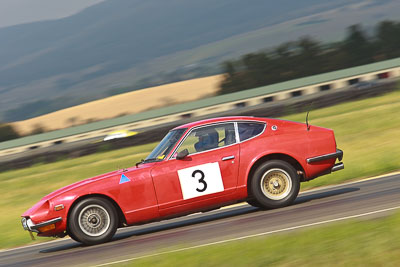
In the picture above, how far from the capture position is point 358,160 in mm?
14984

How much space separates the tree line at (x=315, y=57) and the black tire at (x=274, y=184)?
3504 inches

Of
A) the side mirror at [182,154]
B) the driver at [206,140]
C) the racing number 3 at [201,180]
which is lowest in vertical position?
the racing number 3 at [201,180]

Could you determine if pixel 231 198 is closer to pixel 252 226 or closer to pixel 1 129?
pixel 252 226

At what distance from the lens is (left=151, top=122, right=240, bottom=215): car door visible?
28.6 feet

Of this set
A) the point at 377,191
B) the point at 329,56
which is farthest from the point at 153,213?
the point at 329,56

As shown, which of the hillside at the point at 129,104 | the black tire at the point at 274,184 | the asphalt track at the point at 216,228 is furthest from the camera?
the hillside at the point at 129,104

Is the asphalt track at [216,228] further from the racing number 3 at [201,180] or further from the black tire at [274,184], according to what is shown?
the racing number 3 at [201,180]

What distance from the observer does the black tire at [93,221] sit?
8461 mm

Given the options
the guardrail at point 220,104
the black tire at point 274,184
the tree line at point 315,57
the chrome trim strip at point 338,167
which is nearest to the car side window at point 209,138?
the black tire at point 274,184

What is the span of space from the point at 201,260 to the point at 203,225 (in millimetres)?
3183

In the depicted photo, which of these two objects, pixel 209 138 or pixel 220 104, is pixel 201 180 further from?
pixel 220 104

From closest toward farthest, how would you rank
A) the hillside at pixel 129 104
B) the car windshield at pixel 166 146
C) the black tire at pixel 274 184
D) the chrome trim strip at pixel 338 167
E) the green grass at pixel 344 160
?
the black tire at pixel 274 184
the car windshield at pixel 166 146
the chrome trim strip at pixel 338 167
the green grass at pixel 344 160
the hillside at pixel 129 104

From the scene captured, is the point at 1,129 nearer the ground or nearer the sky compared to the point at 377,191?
nearer the sky

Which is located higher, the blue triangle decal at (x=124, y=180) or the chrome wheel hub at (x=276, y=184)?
the blue triangle decal at (x=124, y=180)
